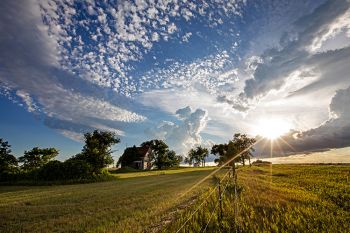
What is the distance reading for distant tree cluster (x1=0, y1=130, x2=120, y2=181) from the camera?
142 feet

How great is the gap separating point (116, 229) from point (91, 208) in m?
6.25

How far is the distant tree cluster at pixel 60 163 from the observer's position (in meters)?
43.2

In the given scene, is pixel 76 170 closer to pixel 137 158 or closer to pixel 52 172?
pixel 52 172

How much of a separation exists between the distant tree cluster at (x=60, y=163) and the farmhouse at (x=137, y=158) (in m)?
38.2

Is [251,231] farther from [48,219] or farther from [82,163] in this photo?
[82,163]

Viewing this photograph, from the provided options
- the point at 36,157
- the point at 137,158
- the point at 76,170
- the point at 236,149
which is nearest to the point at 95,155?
the point at 76,170

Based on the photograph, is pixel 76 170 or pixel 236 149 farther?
pixel 236 149

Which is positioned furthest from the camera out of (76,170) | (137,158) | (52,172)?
(137,158)

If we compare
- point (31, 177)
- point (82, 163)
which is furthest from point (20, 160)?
point (82, 163)

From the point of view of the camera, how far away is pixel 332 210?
1351 cm

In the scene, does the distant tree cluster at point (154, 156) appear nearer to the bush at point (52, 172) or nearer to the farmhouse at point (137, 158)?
the farmhouse at point (137, 158)

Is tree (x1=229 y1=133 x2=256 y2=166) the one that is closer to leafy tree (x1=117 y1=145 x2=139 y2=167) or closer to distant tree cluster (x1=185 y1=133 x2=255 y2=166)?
distant tree cluster (x1=185 y1=133 x2=255 y2=166)

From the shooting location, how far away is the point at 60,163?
4444 cm

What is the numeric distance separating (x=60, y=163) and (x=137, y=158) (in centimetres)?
5185
